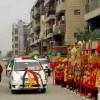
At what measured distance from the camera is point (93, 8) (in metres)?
41.4

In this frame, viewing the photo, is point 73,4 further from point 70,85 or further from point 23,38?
point 23,38

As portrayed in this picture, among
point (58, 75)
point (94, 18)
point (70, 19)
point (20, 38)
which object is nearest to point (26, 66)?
point (58, 75)

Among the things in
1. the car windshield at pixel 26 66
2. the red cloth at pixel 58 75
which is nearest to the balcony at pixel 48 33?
the red cloth at pixel 58 75

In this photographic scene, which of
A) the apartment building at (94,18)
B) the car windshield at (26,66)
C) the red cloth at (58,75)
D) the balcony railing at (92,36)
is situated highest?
the apartment building at (94,18)

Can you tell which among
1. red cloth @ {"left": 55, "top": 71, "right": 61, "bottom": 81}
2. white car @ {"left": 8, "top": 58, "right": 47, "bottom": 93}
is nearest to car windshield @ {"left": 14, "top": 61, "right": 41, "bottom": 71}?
white car @ {"left": 8, "top": 58, "right": 47, "bottom": 93}

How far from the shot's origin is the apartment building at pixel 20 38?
526 ft

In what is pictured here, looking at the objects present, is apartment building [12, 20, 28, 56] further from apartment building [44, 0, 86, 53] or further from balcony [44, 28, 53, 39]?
apartment building [44, 0, 86, 53]

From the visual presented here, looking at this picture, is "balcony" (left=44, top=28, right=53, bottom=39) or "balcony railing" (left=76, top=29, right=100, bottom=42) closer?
"balcony railing" (left=76, top=29, right=100, bottom=42)

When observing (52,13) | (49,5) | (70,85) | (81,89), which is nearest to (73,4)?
(52,13)

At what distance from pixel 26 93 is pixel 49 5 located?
53474 millimetres

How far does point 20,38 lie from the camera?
545 feet

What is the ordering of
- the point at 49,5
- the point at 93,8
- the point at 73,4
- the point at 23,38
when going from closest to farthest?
1. the point at 93,8
2. the point at 73,4
3. the point at 49,5
4. the point at 23,38

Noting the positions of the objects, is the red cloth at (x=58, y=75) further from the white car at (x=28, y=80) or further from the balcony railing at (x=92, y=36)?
the balcony railing at (x=92, y=36)

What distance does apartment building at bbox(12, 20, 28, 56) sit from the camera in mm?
160225
